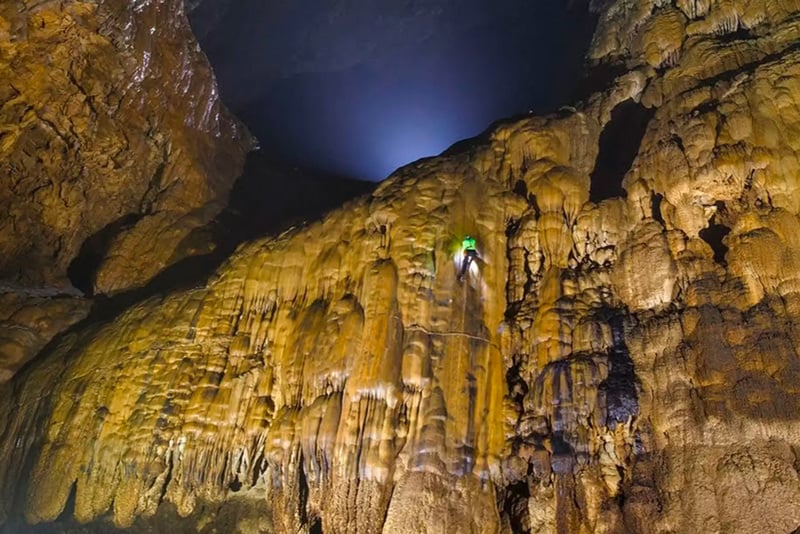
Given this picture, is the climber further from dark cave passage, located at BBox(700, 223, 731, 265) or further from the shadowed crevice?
the shadowed crevice

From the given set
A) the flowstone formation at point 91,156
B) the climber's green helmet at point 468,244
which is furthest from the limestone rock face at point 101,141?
the climber's green helmet at point 468,244

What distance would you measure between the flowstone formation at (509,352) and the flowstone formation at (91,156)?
291 cm

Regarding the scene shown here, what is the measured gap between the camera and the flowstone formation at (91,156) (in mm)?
11500

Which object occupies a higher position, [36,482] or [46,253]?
[46,253]

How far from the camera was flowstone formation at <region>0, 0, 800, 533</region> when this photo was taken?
6184 mm

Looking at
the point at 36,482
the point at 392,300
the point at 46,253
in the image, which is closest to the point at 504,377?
the point at 392,300

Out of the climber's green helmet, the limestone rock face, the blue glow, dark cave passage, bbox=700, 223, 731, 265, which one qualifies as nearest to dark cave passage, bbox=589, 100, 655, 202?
dark cave passage, bbox=700, 223, 731, 265

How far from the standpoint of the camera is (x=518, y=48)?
21.6 metres

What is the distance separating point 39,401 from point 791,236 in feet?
35.9

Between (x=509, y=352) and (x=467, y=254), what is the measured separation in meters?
1.37

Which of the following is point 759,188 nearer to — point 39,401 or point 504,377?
point 504,377

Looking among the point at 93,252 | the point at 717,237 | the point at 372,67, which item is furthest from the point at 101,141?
the point at 372,67

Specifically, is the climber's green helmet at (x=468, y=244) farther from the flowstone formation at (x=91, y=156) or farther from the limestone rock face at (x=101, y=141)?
the limestone rock face at (x=101, y=141)

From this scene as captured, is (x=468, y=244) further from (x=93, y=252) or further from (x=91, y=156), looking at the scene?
(x=93, y=252)
